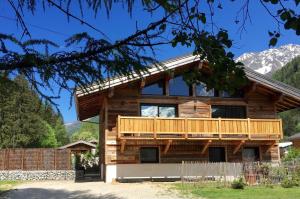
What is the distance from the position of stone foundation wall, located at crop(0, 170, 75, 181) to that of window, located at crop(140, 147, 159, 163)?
8.24m

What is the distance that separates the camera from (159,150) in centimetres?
2402

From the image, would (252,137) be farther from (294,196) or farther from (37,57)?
(37,57)

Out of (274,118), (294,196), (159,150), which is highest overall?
(274,118)

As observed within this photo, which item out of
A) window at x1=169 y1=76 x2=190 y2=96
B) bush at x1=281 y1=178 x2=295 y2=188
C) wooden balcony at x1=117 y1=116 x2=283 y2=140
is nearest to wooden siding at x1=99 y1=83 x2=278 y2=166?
window at x1=169 y1=76 x2=190 y2=96

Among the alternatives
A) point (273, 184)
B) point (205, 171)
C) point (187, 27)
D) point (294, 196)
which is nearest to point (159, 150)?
point (205, 171)

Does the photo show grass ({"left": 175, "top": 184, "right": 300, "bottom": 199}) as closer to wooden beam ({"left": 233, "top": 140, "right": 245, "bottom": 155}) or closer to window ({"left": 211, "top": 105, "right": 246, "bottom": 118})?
wooden beam ({"left": 233, "top": 140, "right": 245, "bottom": 155})

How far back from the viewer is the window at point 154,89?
2427cm

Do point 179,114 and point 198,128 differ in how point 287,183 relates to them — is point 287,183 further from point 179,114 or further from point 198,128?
point 179,114

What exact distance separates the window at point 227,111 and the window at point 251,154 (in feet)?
6.05

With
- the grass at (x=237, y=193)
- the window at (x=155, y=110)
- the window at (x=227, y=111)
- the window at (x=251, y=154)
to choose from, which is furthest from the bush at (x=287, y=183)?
the window at (x=155, y=110)

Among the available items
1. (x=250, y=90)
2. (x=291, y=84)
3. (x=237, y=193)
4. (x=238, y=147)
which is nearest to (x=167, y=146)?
(x=238, y=147)

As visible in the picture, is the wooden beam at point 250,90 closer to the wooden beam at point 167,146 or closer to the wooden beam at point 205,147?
the wooden beam at point 205,147

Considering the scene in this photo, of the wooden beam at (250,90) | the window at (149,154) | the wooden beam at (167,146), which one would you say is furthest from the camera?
the wooden beam at (250,90)

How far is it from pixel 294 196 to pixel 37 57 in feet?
42.8
